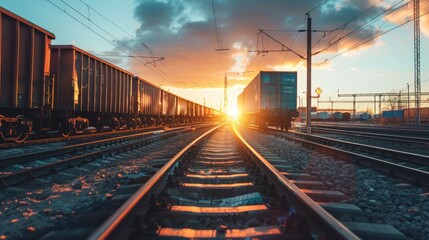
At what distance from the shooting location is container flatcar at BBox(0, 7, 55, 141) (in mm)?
9688

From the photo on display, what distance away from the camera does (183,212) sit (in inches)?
139

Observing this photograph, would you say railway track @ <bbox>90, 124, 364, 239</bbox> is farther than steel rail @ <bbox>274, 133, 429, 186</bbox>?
No

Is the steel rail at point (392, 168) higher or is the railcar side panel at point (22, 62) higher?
the railcar side panel at point (22, 62)

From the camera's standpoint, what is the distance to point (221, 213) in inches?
143

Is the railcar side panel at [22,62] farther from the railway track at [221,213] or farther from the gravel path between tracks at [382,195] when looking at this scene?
the gravel path between tracks at [382,195]

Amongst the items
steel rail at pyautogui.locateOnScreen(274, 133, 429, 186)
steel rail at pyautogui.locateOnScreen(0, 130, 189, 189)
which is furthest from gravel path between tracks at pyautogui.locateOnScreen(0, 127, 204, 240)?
steel rail at pyautogui.locateOnScreen(274, 133, 429, 186)

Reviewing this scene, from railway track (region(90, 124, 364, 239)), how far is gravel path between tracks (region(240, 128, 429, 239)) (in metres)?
0.69

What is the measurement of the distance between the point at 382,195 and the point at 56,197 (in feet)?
A: 16.0

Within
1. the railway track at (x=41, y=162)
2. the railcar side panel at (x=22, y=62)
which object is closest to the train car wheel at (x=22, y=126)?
the railcar side panel at (x=22, y=62)

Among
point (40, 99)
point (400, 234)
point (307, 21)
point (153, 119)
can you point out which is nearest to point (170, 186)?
point (400, 234)

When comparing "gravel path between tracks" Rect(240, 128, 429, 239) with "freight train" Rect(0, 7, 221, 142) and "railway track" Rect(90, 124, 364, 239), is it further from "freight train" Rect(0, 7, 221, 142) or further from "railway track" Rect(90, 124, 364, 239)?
"freight train" Rect(0, 7, 221, 142)

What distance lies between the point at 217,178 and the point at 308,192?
1.76 metres

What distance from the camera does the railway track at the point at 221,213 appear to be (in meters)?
2.85

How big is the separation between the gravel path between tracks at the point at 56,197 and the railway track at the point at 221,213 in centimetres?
90
